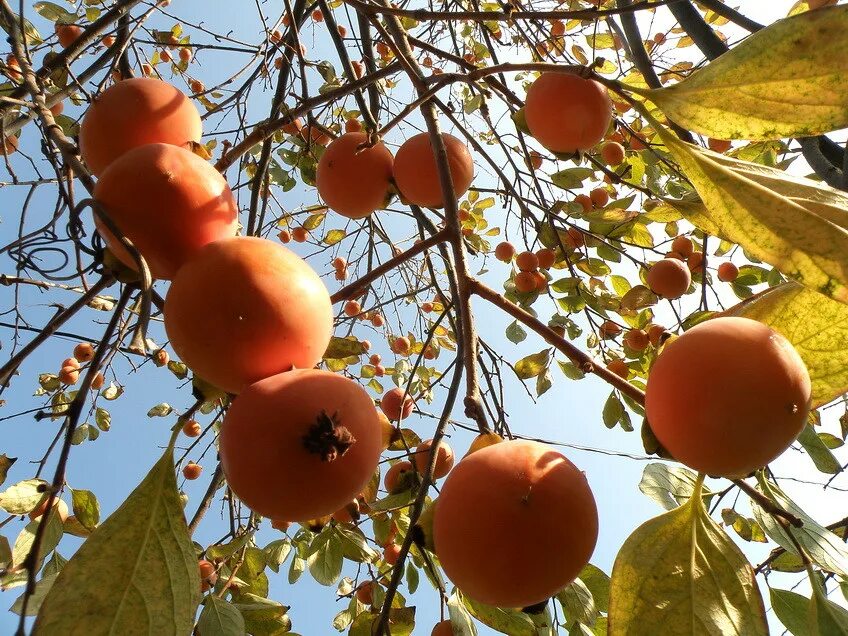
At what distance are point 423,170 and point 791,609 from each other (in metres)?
1.46

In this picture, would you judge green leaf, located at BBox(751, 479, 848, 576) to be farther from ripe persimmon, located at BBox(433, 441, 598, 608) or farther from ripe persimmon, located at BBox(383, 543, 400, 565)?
ripe persimmon, located at BBox(383, 543, 400, 565)

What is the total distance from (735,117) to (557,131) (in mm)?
767

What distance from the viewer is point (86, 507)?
5.11ft

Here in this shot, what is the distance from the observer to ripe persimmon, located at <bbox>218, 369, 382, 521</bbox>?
Result: 74 cm

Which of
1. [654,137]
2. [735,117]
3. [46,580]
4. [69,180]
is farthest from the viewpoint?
[654,137]

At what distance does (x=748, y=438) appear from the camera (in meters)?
0.76

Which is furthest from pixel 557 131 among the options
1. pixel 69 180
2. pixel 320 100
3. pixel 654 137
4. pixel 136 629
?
pixel 136 629

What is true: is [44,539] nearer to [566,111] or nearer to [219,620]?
[219,620]

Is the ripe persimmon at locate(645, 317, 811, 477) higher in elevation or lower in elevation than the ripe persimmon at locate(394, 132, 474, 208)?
lower

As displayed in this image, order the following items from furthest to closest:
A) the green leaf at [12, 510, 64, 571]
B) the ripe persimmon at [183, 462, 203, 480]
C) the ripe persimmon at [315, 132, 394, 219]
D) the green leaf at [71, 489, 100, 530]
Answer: the ripe persimmon at [183, 462, 203, 480] < the ripe persimmon at [315, 132, 394, 219] < the green leaf at [71, 489, 100, 530] < the green leaf at [12, 510, 64, 571]

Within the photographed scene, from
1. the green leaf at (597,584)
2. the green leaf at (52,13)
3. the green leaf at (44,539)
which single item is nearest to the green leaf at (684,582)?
the green leaf at (597,584)

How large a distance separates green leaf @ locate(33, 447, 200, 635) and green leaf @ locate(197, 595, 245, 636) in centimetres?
46

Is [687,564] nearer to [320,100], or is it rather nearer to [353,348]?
[353,348]

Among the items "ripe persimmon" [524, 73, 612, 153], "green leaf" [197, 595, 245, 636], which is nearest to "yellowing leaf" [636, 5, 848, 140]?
"ripe persimmon" [524, 73, 612, 153]
